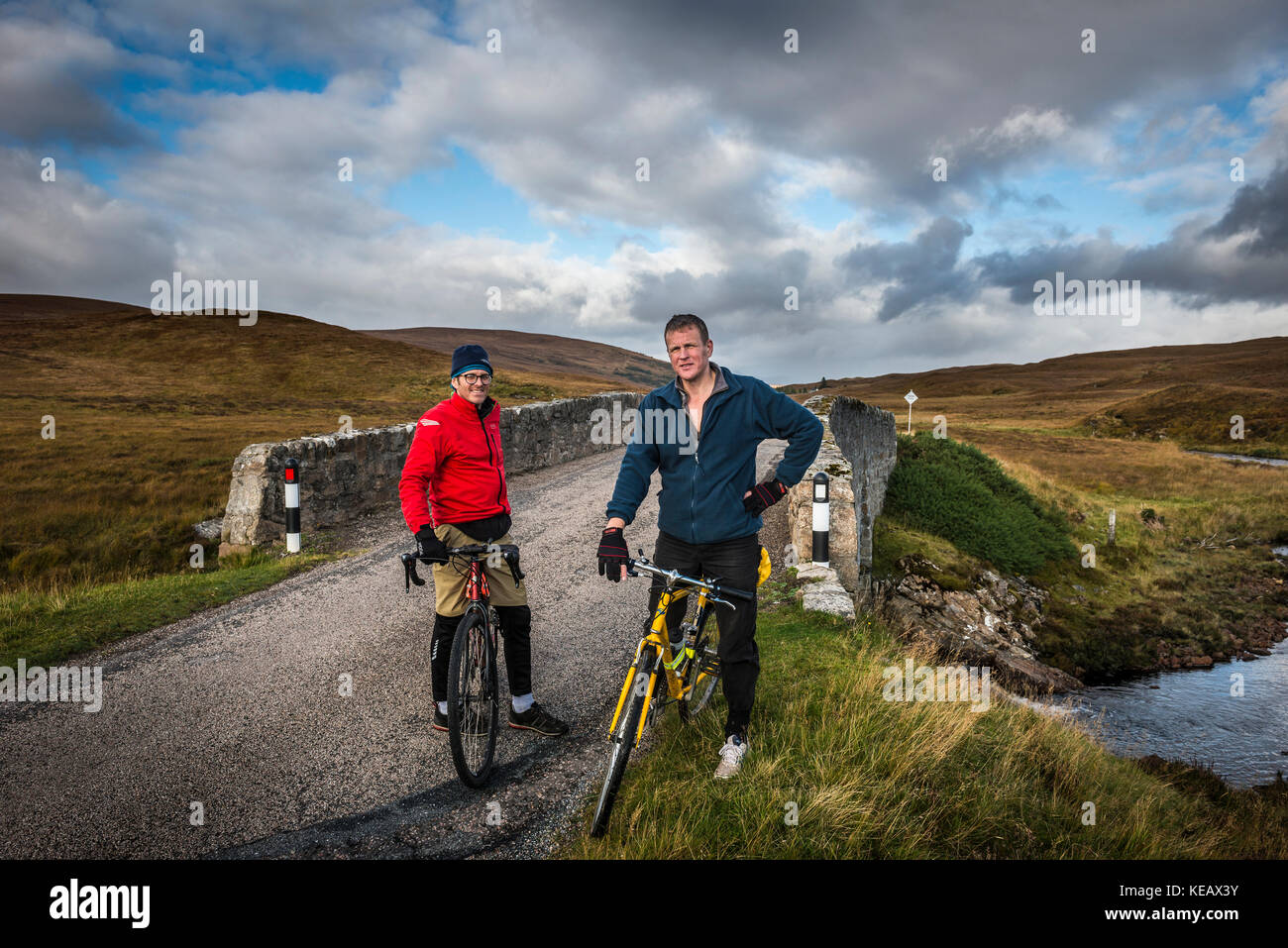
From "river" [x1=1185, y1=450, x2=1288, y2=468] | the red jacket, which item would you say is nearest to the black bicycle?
the red jacket

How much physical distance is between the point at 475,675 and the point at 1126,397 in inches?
3493

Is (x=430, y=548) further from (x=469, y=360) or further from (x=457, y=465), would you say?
(x=469, y=360)

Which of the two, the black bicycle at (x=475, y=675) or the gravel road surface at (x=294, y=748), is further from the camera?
the black bicycle at (x=475, y=675)

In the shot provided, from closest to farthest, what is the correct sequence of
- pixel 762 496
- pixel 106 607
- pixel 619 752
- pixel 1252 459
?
pixel 619 752 → pixel 762 496 → pixel 106 607 → pixel 1252 459

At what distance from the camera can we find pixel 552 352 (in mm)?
134625

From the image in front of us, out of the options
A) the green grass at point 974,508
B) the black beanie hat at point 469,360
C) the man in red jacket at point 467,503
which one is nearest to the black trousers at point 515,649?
the man in red jacket at point 467,503

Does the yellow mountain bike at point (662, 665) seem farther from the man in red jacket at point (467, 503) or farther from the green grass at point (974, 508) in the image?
the green grass at point (974, 508)

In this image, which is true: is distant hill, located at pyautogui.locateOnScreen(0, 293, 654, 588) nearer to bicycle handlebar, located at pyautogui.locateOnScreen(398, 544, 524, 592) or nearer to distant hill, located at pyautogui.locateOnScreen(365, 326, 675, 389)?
bicycle handlebar, located at pyautogui.locateOnScreen(398, 544, 524, 592)

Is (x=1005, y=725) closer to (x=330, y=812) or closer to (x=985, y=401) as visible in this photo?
(x=330, y=812)

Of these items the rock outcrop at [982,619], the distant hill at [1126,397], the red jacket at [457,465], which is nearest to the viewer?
the red jacket at [457,465]

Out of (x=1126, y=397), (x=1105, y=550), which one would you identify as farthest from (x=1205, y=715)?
(x=1126, y=397)

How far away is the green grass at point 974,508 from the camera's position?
18.2 m

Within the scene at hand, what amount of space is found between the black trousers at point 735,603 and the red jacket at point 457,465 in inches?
44.8

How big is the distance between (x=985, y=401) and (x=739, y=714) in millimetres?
93120
